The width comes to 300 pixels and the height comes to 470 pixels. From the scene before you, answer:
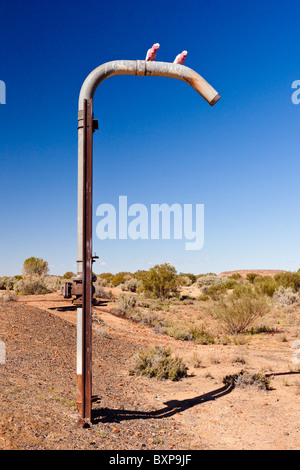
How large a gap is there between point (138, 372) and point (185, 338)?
258 inches

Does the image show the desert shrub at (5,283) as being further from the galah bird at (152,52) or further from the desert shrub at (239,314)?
the galah bird at (152,52)

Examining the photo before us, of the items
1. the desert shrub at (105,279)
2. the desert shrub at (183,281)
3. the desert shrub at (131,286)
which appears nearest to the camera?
the desert shrub at (183,281)

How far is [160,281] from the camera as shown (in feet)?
109

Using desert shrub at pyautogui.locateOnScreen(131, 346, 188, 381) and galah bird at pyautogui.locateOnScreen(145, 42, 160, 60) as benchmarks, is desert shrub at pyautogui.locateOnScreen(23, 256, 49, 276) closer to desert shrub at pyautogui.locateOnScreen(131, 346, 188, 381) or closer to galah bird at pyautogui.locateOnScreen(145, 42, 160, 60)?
desert shrub at pyautogui.locateOnScreen(131, 346, 188, 381)

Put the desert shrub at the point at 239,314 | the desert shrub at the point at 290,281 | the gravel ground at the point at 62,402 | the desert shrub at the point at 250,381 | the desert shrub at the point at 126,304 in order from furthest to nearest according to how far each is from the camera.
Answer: the desert shrub at the point at 290,281
the desert shrub at the point at 126,304
the desert shrub at the point at 239,314
the desert shrub at the point at 250,381
the gravel ground at the point at 62,402

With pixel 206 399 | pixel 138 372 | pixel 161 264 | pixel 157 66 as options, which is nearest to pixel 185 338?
pixel 138 372

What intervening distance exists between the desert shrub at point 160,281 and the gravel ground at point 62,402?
2211cm

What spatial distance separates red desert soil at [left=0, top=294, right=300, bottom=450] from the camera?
Result: 496 centimetres

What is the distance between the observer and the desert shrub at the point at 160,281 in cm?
3334

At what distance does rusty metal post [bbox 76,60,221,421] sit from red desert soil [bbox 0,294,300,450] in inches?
28.0

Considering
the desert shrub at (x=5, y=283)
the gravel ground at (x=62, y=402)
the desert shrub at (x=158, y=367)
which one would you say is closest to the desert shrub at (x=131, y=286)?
the desert shrub at (x=5, y=283)

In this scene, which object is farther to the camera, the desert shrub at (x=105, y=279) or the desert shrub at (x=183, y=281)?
the desert shrub at (x=105, y=279)

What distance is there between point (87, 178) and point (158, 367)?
6.26m

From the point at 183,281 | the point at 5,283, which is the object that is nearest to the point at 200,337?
the point at 183,281
